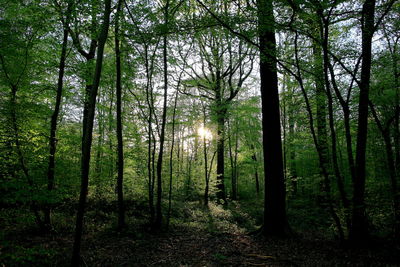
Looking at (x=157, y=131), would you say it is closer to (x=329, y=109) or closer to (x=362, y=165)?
(x=329, y=109)

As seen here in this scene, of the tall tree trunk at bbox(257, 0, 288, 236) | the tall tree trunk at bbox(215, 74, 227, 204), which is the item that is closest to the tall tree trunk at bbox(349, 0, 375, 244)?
the tall tree trunk at bbox(257, 0, 288, 236)

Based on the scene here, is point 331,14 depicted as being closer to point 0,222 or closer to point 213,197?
point 0,222

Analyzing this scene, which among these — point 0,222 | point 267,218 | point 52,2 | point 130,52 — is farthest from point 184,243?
point 52,2

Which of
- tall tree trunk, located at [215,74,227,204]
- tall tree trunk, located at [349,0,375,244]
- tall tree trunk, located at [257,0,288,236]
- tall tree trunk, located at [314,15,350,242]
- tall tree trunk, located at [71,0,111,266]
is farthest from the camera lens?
tall tree trunk, located at [215,74,227,204]

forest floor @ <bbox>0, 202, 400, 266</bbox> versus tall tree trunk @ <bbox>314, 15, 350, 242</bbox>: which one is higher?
tall tree trunk @ <bbox>314, 15, 350, 242</bbox>

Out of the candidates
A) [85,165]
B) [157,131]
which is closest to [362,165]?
[85,165]

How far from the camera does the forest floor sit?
482 centimetres

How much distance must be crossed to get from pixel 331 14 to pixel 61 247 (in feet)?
28.8

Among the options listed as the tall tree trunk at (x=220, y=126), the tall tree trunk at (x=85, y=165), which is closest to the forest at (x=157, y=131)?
the tall tree trunk at (x=85, y=165)

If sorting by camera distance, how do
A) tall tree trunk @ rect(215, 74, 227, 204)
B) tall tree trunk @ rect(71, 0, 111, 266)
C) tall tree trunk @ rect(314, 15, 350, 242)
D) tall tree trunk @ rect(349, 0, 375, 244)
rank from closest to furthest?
tall tree trunk @ rect(71, 0, 111, 266) → tall tree trunk @ rect(314, 15, 350, 242) → tall tree trunk @ rect(349, 0, 375, 244) → tall tree trunk @ rect(215, 74, 227, 204)

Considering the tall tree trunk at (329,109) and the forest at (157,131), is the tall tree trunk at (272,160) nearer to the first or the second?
the forest at (157,131)

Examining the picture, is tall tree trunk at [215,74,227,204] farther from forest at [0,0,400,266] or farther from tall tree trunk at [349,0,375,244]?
tall tree trunk at [349,0,375,244]

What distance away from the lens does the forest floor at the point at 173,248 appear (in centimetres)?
482

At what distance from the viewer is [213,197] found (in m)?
17.6
